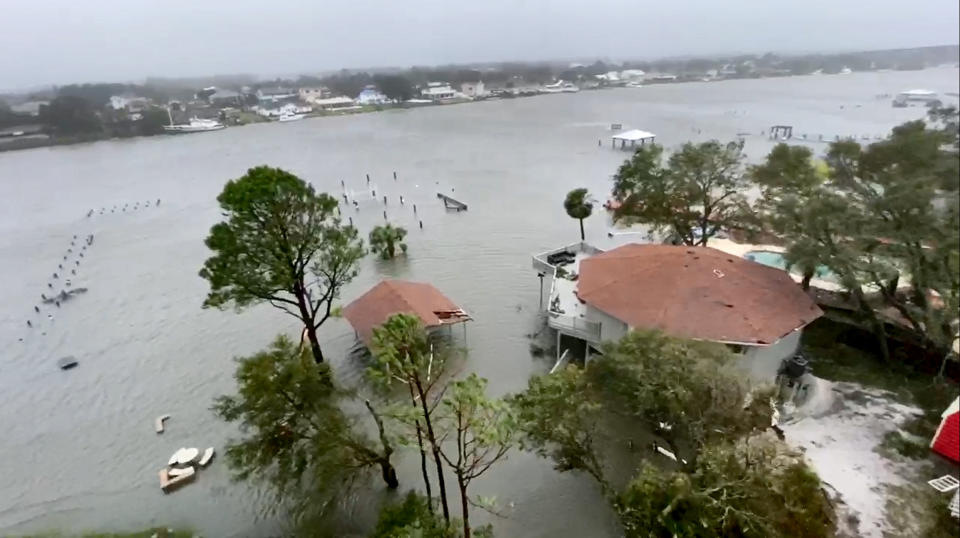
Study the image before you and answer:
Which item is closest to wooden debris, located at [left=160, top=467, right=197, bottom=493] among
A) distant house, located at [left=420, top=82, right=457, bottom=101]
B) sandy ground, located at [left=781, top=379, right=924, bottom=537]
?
sandy ground, located at [left=781, top=379, right=924, bottom=537]

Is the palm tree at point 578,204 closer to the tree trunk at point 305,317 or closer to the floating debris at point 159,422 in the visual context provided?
the tree trunk at point 305,317

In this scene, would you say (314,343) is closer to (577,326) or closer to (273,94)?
(577,326)

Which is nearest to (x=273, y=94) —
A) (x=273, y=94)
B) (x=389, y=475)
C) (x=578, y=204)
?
(x=273, y=94)

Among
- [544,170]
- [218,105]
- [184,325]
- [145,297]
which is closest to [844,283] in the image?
[184,325]

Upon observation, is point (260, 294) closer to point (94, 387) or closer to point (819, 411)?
point (94, 387)

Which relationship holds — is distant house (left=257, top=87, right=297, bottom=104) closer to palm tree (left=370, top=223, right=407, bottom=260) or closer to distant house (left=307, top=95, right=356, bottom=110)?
distant house (left=307, top=95, right=356, bottom=110)

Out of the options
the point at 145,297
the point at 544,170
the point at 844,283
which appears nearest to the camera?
the point at 844,283
